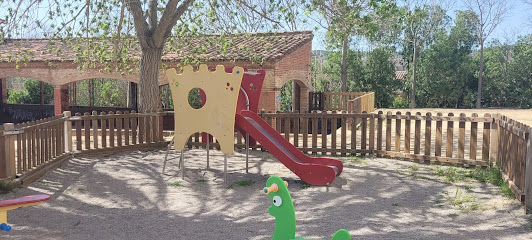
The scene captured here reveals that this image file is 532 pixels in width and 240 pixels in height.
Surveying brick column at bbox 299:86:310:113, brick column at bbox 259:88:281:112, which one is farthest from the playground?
brick column at bbox 299:86:310:113

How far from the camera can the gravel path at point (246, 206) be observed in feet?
17.4

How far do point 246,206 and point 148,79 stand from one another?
6606 millimetres

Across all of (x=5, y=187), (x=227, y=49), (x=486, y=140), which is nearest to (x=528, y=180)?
(x=486, y=140)

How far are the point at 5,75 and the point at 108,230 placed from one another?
18.0 meters

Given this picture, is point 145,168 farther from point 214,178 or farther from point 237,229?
point 237,229

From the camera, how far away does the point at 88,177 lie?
834cm

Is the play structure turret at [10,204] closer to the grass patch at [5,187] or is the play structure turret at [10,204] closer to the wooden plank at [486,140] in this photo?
the grass patch at [5,187]

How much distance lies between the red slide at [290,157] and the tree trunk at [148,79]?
422cm

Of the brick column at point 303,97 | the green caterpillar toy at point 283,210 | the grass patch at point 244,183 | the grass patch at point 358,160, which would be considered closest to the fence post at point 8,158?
the grass patch at point 244,183

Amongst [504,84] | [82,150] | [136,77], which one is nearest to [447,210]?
[82,150]

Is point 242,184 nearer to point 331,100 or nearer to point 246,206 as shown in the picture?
point 246,206

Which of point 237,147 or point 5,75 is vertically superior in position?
point 5,75

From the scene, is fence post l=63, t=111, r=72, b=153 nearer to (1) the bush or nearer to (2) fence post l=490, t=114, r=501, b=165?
(2) fence post l=490, t=114, r=501, b=165

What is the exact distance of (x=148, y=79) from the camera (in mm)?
12148
